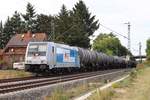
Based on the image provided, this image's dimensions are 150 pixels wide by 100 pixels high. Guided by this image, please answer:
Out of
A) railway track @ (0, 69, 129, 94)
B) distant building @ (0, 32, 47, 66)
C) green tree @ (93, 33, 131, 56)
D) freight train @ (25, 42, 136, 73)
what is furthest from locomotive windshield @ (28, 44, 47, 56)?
green tree @ (93, 33, 131, 56)

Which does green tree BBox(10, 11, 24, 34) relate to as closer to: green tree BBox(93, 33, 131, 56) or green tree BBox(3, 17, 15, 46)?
green tree BBox(3, 17, 15, 46)

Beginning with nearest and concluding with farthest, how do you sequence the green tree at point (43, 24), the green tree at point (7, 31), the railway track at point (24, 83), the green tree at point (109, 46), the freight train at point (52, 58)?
1. the railway track at point (24, 83)
2. the freight train at point (52, 58)
3. the green tree at point (43, 24)
4. the green tree at point (7, 31)
5. the green tree at point (109, 46)

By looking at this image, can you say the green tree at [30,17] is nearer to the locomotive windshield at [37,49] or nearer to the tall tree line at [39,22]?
the tall tree line at [39,22]

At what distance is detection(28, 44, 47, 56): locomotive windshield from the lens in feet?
129

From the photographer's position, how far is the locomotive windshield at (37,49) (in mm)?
39250

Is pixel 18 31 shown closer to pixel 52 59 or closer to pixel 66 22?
pixel 66 22

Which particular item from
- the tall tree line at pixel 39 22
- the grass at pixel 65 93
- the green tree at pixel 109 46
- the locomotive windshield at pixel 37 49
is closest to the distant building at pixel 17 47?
the tall tree line at pixel 39 22

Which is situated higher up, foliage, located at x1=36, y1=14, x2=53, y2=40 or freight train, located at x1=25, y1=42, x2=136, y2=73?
foliage, located at x1=36, y1=14, x2=53, y2=40

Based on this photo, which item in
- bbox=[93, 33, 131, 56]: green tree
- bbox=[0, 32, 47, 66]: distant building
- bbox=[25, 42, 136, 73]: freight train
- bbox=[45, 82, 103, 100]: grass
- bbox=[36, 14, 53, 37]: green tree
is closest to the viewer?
bbox=[45, 82, 103, 100]: grass

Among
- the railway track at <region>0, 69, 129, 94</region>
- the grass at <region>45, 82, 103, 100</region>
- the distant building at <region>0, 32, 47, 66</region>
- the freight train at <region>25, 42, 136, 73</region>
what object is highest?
the distant building at <region>0, 32, 47, 66</region>

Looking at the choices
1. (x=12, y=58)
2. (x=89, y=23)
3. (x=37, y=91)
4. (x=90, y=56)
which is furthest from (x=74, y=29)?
(x=37, y=91)

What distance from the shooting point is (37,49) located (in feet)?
130

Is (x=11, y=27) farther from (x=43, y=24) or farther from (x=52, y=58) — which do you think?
(x=52, y=58)

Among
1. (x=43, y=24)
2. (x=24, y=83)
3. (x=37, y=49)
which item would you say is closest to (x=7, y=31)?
(x=43, y=24)
